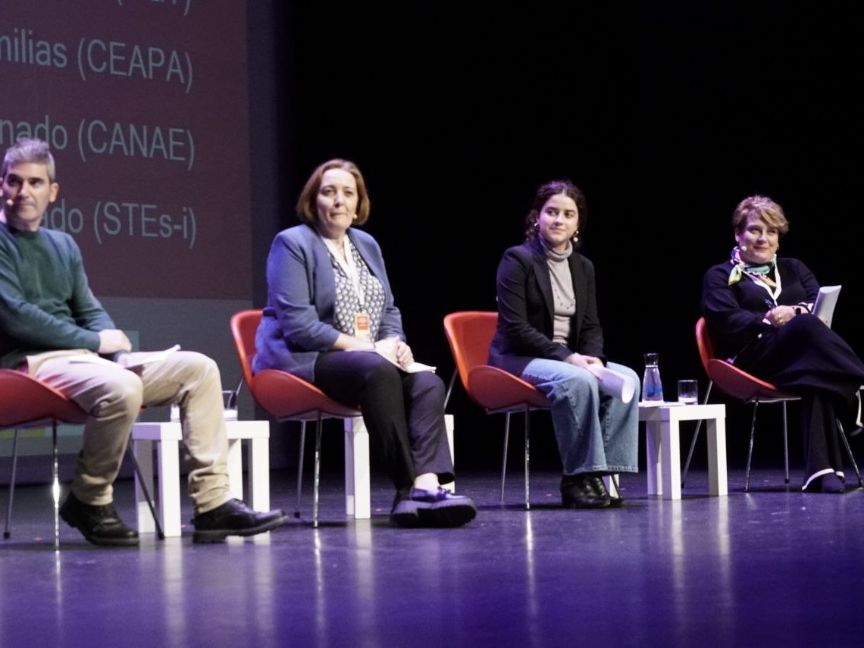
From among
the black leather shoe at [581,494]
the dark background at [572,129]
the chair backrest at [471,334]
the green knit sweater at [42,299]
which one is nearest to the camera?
the green knit sweater at [42,299]

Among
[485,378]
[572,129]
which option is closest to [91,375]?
[485,378]

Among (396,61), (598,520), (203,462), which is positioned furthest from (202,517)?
(396,61)

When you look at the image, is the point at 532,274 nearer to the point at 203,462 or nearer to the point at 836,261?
the point at 203,462

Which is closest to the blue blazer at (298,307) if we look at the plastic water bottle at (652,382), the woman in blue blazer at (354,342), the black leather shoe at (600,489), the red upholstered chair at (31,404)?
the woman in blue blazer at (354,342)

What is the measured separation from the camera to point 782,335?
5012 mm

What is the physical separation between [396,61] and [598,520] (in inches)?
143

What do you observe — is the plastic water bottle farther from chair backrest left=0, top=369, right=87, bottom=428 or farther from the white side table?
chair backrest left=0, top=369, right=87, bottom=428

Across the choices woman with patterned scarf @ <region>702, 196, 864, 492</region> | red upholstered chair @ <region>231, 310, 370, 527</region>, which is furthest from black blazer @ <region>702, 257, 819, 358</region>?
red upholstered chair @ <region>231, 310, 370, 527</region>

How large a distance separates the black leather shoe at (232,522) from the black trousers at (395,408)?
1.70 ft

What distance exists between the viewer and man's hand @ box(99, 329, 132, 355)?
370 cm

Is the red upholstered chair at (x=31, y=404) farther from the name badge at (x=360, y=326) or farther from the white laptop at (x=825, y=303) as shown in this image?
the white laptop at (x=825, y=303)

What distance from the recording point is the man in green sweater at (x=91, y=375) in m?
3.50

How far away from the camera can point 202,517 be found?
3.55 meters

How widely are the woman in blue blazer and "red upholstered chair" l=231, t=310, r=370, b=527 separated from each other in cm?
5
